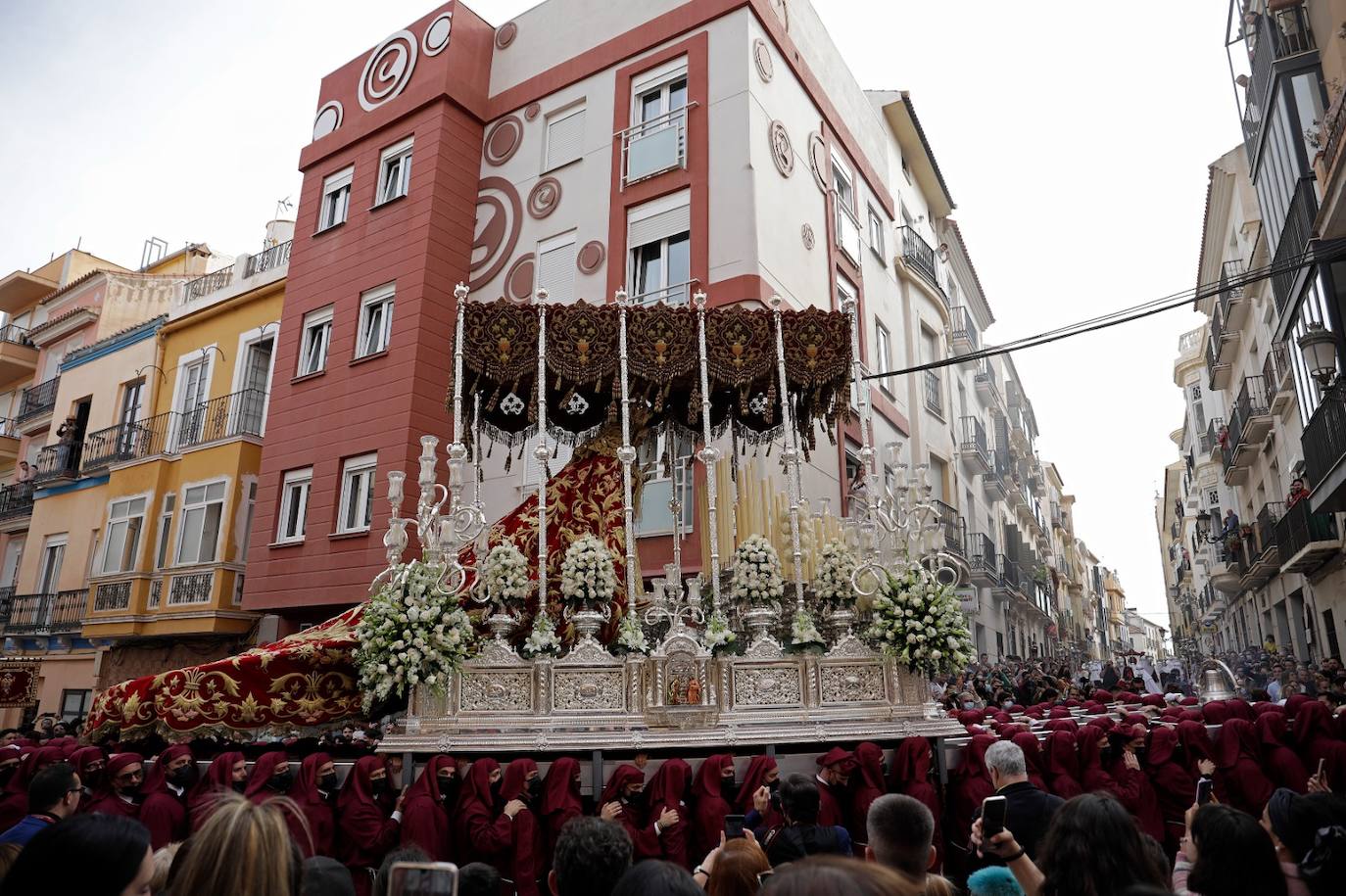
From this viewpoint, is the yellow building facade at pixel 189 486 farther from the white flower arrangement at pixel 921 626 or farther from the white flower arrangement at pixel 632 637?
the white flower arrangement at pixel 921 626

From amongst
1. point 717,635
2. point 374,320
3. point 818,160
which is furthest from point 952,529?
point 717,635

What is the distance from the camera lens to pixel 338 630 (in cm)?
845

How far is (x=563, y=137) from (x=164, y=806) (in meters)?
13.6

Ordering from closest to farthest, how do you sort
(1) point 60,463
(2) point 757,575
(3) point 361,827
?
(3) point 361,827, (2) point 757,575, (1) point 60,463

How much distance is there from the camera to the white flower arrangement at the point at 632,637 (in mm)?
7551

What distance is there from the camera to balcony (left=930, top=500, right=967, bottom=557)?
2169 centimetres

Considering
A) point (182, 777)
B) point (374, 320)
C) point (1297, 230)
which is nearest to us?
point (182, 777)

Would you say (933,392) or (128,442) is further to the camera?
(933,392)

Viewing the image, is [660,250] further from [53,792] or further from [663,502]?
[53,792]

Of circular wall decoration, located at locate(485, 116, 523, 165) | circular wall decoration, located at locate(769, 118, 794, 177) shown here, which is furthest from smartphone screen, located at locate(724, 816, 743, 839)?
circular wall decoration, located at locate(485, 116, 523, 165)

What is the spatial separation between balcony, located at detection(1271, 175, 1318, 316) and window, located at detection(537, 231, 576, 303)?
1063 cm

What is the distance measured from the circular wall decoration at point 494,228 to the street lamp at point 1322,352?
12.8 metres

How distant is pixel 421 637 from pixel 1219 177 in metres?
24.2

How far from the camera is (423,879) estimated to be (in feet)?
7.87
